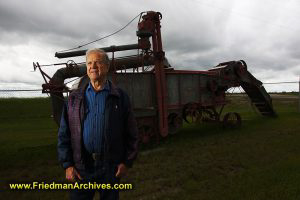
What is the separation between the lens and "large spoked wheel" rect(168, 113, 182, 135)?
1139 cm

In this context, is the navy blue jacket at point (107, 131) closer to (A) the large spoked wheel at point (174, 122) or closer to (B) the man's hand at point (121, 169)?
(B) the man's hand at point (121, 169)

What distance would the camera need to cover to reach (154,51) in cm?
1059

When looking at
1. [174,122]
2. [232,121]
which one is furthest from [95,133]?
[232,121]

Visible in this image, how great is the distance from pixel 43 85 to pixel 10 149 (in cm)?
274

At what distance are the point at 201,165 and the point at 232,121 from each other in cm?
659

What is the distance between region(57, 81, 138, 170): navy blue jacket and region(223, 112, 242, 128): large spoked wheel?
35.6ft

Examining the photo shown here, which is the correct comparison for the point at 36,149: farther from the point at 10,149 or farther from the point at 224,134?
the point at 224,134

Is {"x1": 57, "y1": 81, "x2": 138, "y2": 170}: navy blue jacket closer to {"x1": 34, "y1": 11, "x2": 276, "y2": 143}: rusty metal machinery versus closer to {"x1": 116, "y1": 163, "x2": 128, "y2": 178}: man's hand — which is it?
{"x1": 116, "y1": 163, "x2": 128, "y2": 178}: man's hand

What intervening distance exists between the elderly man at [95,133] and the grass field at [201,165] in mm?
2777

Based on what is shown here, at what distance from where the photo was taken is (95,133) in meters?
2.83

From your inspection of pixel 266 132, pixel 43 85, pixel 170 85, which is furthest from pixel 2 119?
pixel 266 132

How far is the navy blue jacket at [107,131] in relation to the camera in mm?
2857

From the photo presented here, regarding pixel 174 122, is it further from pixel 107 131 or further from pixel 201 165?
pixel 107 131

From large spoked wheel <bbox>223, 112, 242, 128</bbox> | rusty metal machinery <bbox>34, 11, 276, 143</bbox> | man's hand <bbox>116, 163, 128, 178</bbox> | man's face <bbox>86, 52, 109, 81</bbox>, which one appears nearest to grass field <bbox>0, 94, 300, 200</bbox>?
large spoked wheel <bbox>223, 112, 242, 128</bbox>
